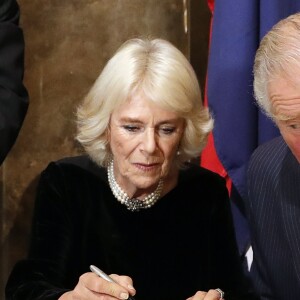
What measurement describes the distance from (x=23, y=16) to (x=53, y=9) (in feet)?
0.34

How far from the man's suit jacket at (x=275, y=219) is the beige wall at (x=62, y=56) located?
701 mm

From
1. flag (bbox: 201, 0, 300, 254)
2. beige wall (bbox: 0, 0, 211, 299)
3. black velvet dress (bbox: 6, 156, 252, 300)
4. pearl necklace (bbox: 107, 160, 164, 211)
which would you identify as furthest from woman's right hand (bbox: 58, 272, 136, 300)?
beige wall (bbox: 0, 0, 211, 299)

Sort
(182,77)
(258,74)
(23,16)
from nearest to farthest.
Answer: (258,74) < (182,77) < (23,16)

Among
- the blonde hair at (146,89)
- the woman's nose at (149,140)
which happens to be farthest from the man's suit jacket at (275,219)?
the woman's nose at (149,140)

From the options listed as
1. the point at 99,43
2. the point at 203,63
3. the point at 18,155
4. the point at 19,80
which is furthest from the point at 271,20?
the point at 18,155

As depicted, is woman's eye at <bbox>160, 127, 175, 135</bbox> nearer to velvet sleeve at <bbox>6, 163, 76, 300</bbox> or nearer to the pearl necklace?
the pearl necklace

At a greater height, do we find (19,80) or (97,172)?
(19,80)

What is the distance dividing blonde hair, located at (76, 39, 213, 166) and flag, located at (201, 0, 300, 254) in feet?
0.80

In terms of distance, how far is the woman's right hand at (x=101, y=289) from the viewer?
5.85 ft

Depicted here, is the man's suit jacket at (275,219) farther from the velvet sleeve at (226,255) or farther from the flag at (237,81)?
the flag at (237,81)

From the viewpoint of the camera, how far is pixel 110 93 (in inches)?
84.2

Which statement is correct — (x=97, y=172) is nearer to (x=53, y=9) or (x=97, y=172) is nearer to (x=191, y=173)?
(x=191, y=173)

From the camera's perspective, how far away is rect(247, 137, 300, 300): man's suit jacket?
2082 millimetres

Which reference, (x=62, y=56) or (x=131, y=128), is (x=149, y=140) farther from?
(x=62, y=56)
